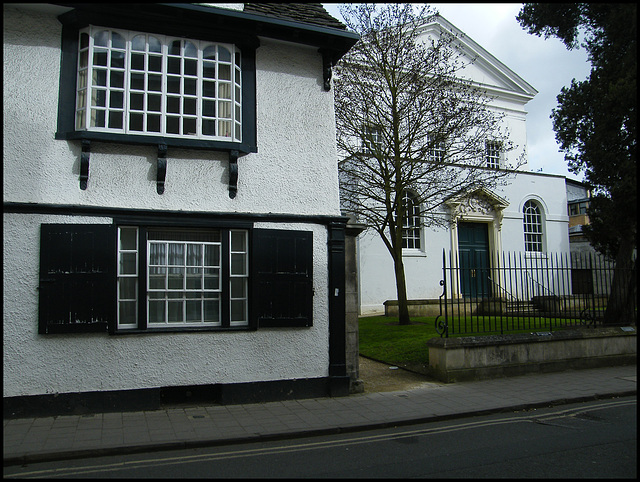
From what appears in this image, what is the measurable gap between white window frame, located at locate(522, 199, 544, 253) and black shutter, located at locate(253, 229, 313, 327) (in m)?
16.7

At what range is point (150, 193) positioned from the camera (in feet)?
27.4

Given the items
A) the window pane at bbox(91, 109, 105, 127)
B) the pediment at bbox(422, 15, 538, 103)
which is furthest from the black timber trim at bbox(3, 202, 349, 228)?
the pediment at bbox(422, 15, 538, 103)

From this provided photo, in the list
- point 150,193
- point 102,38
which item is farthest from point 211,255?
point 102,38

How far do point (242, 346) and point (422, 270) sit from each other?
42.8ft

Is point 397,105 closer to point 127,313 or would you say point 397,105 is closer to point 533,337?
point 533,337

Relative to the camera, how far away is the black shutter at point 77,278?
7719mm

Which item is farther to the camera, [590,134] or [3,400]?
[590,134]

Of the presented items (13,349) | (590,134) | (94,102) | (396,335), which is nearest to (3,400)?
(13,349)

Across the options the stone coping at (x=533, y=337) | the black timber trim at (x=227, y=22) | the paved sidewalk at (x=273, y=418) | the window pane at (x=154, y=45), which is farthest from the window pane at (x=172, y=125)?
the stone coping at (x=533, y=337)

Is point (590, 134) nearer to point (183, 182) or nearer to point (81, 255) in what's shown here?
point (183, 182)

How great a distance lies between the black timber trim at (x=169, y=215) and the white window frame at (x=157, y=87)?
48.9 inches

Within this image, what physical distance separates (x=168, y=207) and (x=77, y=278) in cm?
172

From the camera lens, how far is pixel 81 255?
7.91 metres

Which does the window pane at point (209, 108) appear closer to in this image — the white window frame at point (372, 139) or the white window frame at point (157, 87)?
the white window frame at point (157, 87)
